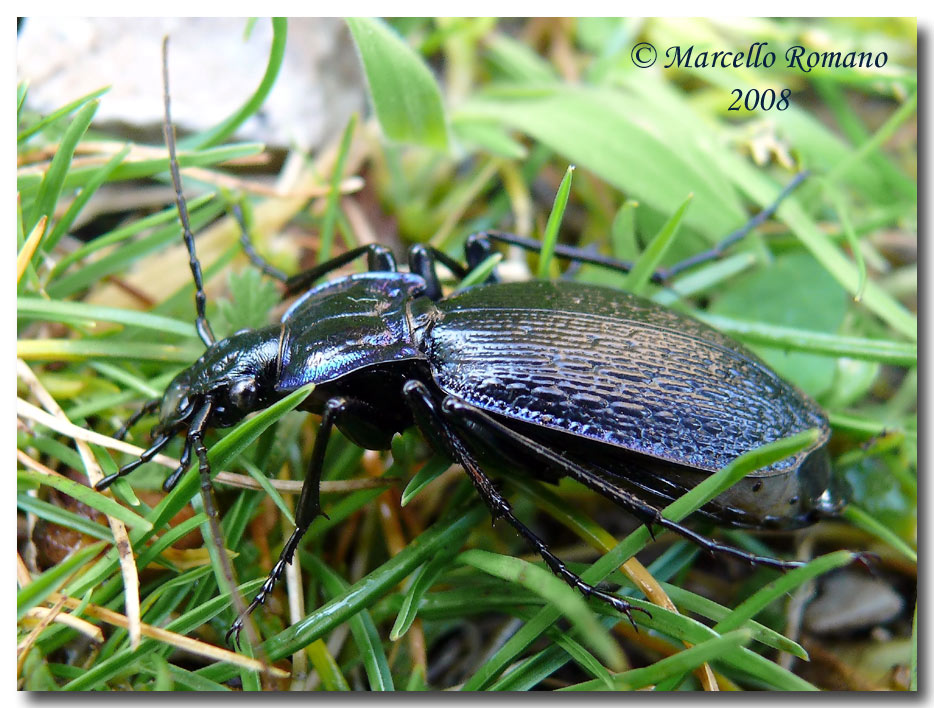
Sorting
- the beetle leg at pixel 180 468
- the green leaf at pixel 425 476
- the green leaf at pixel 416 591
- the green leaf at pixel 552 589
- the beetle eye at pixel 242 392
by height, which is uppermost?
the beetle eye at pixel 242 392

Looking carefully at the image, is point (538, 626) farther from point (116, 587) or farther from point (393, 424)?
point (116, 587)

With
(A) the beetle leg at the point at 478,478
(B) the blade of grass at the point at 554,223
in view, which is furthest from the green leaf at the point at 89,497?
(B) the blade of grass at the point at 554,223

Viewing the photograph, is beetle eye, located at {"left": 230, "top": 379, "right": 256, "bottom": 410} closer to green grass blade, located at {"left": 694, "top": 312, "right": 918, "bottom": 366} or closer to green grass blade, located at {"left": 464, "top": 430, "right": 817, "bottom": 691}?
green grass blade, located at {"left": 464, "top": 430, "right": 817, "bottom": 691}

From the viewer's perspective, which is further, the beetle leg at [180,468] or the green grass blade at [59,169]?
the green grass blade at [59,169]

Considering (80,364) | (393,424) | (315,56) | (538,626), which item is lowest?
(538,626)

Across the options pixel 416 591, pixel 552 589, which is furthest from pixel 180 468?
pixel 552 589

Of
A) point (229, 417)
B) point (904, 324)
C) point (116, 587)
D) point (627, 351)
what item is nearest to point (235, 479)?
point (229, 417)

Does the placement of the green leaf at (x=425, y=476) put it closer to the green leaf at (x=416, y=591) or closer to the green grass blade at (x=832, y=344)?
the green leaf at (x=416, y=591)
